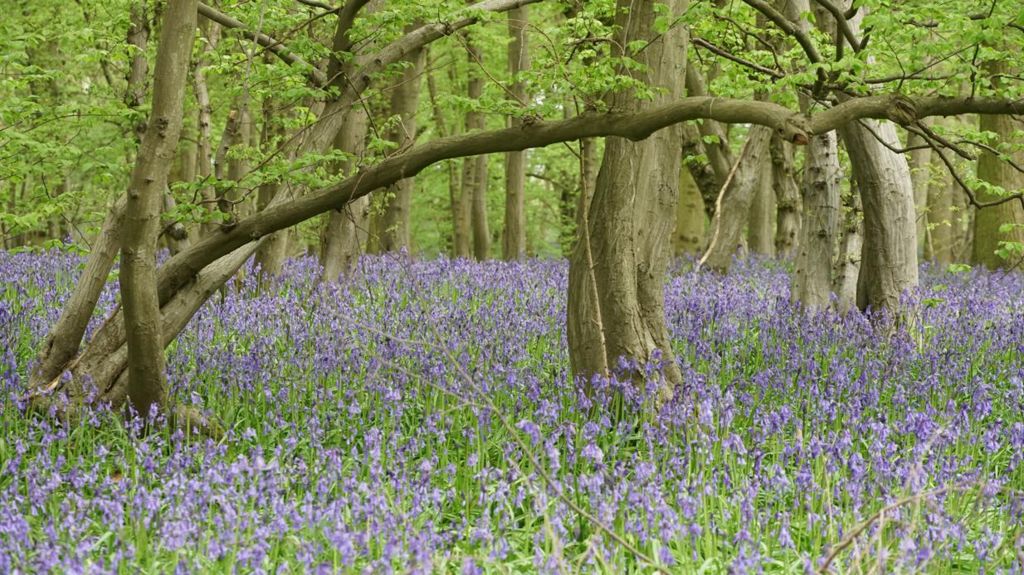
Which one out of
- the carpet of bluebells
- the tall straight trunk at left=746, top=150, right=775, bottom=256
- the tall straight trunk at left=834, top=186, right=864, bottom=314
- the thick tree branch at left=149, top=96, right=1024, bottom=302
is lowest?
the carpet of bluebells

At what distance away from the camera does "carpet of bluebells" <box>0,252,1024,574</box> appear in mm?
3672

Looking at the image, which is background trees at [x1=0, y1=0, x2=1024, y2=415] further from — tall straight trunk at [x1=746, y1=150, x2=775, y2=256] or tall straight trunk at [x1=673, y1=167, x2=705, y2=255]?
tall straight trunk at [x1=746, y1=150, x2=775, y2=256]

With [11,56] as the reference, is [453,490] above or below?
below

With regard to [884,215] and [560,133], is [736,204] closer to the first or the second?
[884,215]

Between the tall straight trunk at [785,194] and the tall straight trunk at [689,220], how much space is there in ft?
4.96

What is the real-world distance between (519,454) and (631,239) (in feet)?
5.56

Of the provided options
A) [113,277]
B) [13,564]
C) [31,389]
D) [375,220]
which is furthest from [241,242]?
→ [375,220]

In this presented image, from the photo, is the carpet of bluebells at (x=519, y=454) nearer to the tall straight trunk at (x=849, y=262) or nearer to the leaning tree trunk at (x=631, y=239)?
the leaning tree trunk at (x=631, y=239)

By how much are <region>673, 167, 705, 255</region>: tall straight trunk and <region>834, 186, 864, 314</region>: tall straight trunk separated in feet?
24.8

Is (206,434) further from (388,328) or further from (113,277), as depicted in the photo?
(388,328)

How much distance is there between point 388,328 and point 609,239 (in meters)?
2.75

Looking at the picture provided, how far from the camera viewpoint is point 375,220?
65.1ft

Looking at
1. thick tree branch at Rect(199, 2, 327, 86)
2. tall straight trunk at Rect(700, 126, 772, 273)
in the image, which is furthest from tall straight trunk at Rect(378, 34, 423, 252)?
thick tree branch at Rect(199, 2, 327, 86)

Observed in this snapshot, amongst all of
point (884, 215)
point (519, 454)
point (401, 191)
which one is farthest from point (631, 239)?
point (401, 191)
